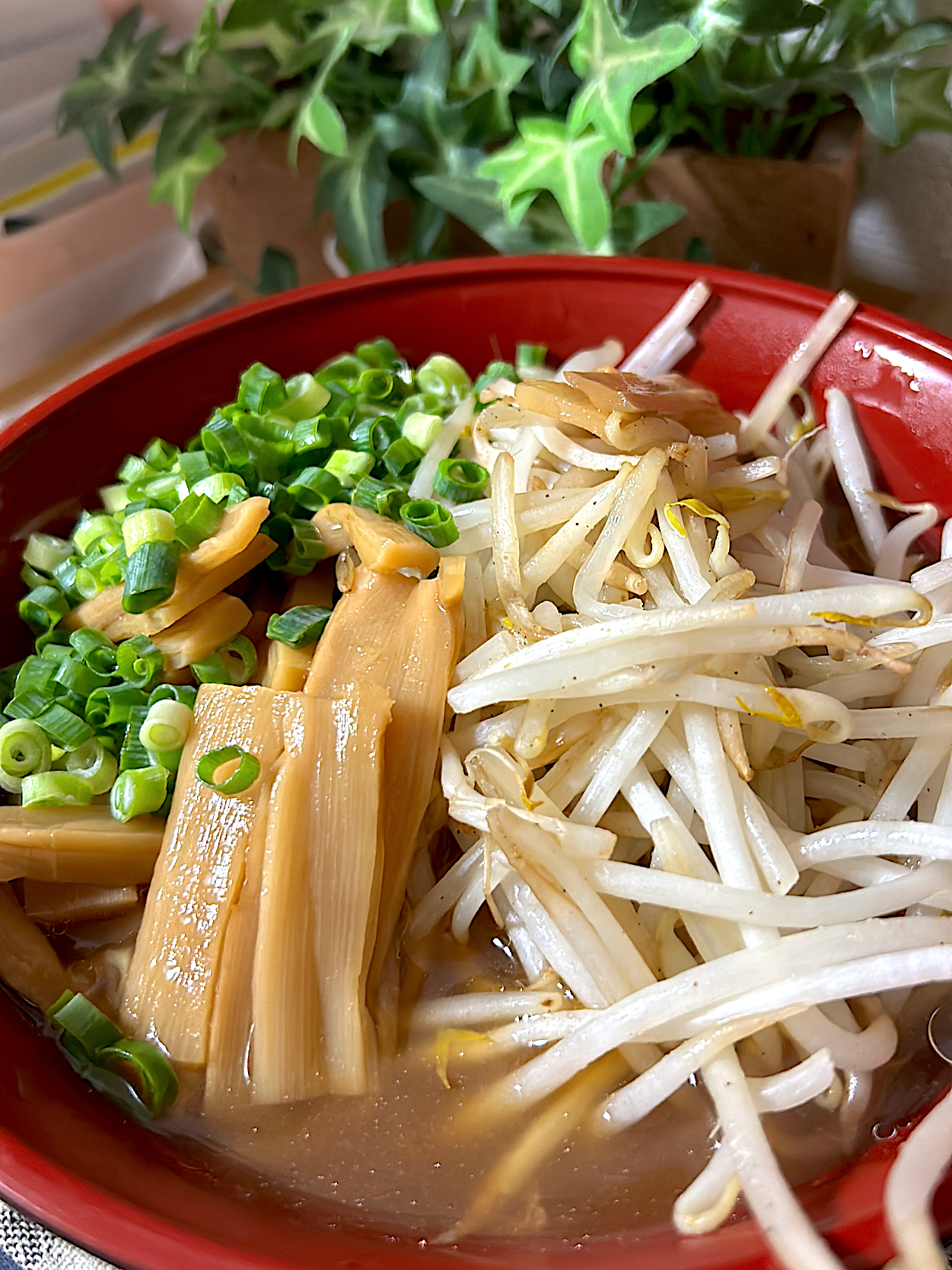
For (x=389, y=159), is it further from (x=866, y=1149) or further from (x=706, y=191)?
(x=866, y=1149)

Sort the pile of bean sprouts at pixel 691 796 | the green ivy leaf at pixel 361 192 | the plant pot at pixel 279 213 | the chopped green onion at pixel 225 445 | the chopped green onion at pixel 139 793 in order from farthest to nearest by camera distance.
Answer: the plant pot at pixel 279 213, the green ivy leaf at pixel 361 192, the chopped green onion at pixel 225 445, the chopped green onion at pixel 139 793, the pile of bean sprouts at pixel 691 796

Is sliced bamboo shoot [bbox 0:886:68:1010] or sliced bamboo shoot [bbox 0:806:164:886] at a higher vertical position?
sliced bamboo shoot [bbox 0:806:164:886]

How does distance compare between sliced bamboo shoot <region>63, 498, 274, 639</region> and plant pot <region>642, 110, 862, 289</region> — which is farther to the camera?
plant pot <region>642, 110, 862, 289</region>

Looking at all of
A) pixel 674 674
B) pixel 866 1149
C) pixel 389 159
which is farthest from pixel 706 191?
pixel 866 1149

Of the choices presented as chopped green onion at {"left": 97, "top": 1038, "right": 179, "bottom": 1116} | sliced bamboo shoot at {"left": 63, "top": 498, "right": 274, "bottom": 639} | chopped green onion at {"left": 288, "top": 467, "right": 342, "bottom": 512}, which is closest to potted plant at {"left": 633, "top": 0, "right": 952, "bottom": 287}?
chopped green onion at {"left": 288, "top": 467, "right": 342, "bottom": 512}

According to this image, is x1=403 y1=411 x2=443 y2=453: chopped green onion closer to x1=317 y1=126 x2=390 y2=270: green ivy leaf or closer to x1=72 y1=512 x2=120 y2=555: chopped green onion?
x1=72 y1=512 x2=120 y2=555: chopped green onion

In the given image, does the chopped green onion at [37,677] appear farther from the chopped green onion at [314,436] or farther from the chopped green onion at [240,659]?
the chopped green onion at [314,436]

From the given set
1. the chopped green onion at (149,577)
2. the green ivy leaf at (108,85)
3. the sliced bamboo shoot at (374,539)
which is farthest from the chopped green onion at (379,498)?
the green ivy leaf at (108,85)
